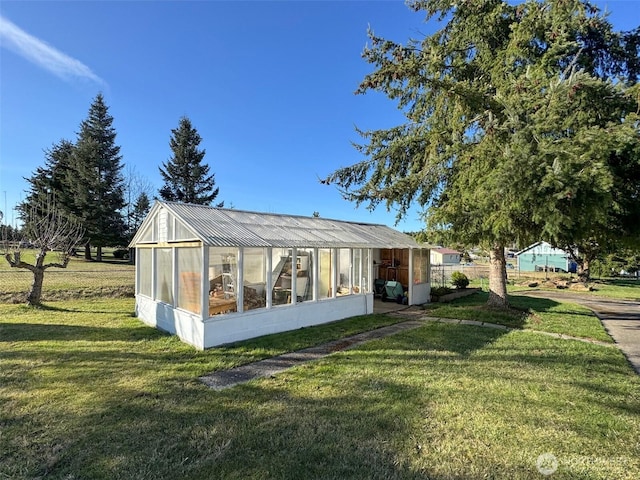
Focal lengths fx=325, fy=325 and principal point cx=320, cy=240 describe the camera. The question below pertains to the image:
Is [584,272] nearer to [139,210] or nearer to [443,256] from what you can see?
[443,256]

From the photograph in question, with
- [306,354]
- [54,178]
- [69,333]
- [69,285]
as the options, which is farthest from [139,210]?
[306,354]

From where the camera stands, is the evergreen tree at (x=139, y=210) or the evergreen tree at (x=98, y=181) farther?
the evergreen tree at (x=139, y=210)

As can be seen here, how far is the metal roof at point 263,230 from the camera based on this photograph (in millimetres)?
7516

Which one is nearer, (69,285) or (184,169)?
(69,285)

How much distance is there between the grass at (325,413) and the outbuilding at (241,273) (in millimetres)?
833

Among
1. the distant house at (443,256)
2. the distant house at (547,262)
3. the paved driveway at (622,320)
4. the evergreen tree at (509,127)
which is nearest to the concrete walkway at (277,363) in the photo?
the evergreen tree at (509,127)

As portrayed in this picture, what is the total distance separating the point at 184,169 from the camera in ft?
101

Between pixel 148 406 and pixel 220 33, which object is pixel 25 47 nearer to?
pixel 220 33

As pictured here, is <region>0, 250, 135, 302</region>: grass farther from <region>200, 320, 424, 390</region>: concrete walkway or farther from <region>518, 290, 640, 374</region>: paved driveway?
<region>518, 290, 640, 374</region>: paved driveway

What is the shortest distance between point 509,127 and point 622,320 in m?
8.67

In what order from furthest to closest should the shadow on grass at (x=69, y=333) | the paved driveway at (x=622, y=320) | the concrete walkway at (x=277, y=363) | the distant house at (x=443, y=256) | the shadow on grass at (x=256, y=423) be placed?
the distant house at (x=443, y=256) → the shadow on grass at (x=69, y=333) → the paved driveway at (x=622, y=320) → the concrete walkway at (x=277, y=363) → the shadow on grass at (x=256, y=423)

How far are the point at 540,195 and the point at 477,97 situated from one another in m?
3.37

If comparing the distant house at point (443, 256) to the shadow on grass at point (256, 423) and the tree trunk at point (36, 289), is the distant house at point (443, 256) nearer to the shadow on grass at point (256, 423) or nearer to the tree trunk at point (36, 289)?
the tree trunk at point (36, 289)

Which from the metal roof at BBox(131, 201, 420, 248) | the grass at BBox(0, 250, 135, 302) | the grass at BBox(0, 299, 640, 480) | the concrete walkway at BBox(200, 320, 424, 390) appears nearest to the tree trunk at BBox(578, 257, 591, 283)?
the metal roof at BBox(131, 201, 420, 248)
